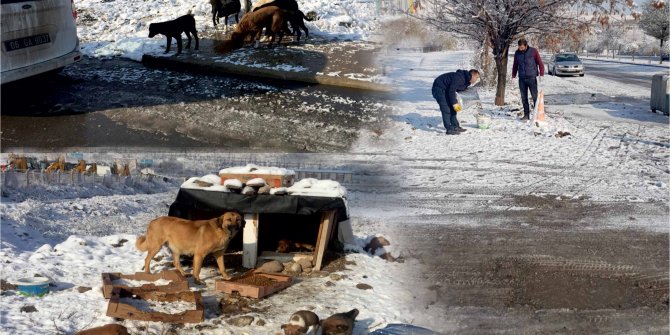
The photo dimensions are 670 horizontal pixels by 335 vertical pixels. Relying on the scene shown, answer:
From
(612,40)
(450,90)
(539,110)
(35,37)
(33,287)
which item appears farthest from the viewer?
(612,40)

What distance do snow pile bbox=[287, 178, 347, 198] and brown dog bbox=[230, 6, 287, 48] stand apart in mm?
11882

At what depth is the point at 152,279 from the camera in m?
7.43

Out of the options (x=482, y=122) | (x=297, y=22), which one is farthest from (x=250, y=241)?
(x=297, y=22)

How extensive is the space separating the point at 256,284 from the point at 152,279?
1.04m

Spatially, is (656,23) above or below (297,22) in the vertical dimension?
below

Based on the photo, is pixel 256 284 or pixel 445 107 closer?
pixel 256 284

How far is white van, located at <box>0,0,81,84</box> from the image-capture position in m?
11.0

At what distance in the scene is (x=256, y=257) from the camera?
26.8 ft

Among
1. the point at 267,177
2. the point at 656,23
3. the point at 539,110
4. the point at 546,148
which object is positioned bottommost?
the point at 546,148

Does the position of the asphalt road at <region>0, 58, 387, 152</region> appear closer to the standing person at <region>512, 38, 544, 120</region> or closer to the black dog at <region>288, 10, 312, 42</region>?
the standing person at <region>512, 38, 544, 120</region>

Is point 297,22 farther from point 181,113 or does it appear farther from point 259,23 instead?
point 181,113

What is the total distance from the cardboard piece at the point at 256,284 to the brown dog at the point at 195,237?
0.29m

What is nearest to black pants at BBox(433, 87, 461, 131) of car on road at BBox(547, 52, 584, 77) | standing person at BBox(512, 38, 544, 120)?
standing person at BBox(512, 38, 544, 120)

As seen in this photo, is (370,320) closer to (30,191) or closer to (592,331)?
(592,331)
